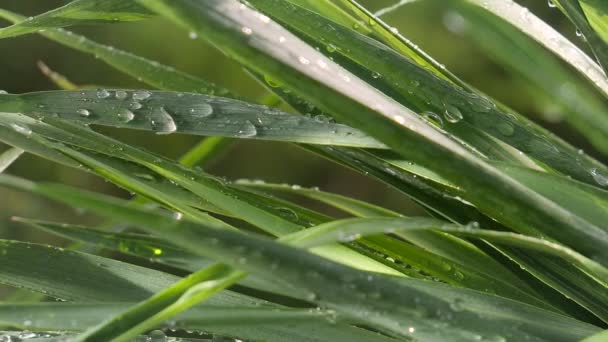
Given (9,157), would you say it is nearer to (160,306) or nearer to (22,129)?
(22,129)

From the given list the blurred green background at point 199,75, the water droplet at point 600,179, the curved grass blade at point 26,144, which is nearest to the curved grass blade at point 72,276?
the curved grass blade at point 26,144

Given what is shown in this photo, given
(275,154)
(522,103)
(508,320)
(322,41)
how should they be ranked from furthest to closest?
(275,154) < (522,103) < (322,41) < (508,320)

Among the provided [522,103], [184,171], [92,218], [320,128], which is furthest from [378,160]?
[92,218]

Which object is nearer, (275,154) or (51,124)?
(51,124)

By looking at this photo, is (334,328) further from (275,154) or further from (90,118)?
(275,154)

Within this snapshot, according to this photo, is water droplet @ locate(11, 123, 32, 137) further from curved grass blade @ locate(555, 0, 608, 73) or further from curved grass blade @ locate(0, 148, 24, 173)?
curved grass blade @ locate(555, 0, 608, 73)

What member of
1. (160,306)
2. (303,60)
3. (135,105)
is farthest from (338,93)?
(135,105)

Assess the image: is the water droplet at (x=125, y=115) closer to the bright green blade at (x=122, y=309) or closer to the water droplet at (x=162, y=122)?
the water droplet at (x=162, y=122)
